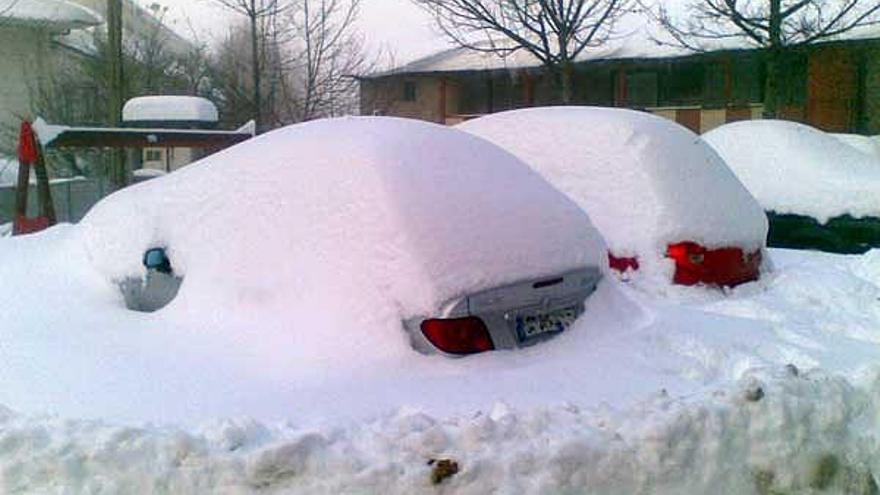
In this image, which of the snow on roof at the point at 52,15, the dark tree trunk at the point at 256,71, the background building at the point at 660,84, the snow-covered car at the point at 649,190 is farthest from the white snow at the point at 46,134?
the background building at the point at 660,84

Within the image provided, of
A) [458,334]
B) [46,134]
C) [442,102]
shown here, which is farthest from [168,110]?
[442,102]

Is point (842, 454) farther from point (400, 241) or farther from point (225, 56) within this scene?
point (225, 56)

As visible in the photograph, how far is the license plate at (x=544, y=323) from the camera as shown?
3826 millimetres

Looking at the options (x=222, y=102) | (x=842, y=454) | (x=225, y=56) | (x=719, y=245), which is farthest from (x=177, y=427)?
(x=225, y=56)

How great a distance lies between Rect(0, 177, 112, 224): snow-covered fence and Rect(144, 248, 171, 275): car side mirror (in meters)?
9.12

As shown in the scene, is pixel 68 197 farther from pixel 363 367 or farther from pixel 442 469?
pixel 442 469

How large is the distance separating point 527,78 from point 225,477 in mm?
30045

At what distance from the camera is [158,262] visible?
4.11m

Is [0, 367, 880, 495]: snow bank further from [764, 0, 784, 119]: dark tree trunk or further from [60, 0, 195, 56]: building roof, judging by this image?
[60, 0, 195, 56]: building roof

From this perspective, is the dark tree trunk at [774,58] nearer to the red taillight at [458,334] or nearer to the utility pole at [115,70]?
the utility pole at [115,70]

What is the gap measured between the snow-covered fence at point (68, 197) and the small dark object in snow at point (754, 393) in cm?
1083

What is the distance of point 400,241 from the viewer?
3607 millimetres

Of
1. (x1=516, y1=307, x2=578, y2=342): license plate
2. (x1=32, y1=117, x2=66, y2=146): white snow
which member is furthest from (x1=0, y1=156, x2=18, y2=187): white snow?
(x1=516, y1=307, x2=578, y2=342): license plate

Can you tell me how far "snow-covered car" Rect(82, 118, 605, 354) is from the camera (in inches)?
141
